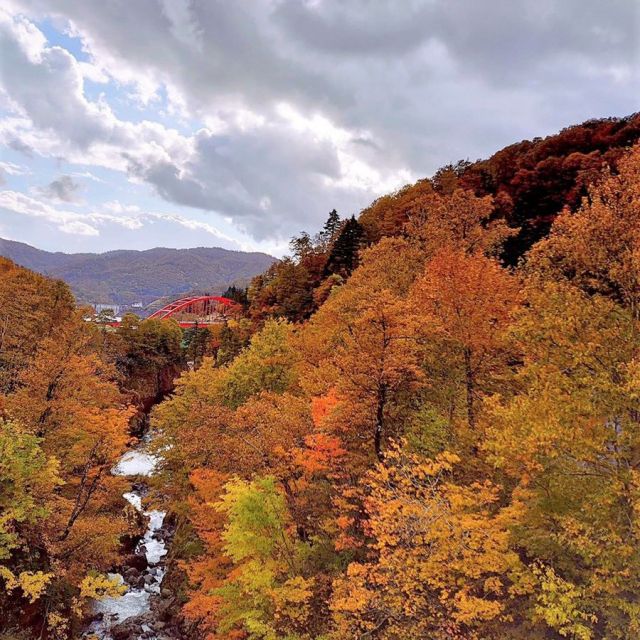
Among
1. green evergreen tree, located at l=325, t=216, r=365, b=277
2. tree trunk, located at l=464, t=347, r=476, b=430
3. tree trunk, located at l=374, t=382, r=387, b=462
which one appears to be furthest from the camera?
green evergreen tree, located at l=325, t=216, r=365, b=277

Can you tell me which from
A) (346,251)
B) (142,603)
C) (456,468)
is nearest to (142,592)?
(142,603)

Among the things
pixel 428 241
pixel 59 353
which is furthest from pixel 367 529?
pixel 428 241

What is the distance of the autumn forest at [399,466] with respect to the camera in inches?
481

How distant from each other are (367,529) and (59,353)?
19.6m

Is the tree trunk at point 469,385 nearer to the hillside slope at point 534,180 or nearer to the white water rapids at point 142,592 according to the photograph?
the white water rapids at point 142,592

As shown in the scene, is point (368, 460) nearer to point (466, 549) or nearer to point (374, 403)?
point (374, 403)

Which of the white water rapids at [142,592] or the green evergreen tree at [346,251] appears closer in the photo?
the white water rapids at [142,592]

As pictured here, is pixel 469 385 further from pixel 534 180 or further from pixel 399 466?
pixel 534 180

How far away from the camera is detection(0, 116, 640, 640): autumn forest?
40.1 ft

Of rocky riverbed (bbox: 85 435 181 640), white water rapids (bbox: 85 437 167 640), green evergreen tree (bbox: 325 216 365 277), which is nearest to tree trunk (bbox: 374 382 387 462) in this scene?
rocky riverbed (bbox: 85 435 181 640)

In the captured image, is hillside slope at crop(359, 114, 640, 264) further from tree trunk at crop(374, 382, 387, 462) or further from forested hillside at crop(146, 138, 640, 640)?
tree trunk at crop(374, 382, 387, 462)

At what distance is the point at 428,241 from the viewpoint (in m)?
36.2

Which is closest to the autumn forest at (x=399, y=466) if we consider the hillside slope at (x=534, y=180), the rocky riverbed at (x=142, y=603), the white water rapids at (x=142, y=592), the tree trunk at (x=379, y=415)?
the tree trunk at (x=379, y=415)

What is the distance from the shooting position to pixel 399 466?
17.2m
